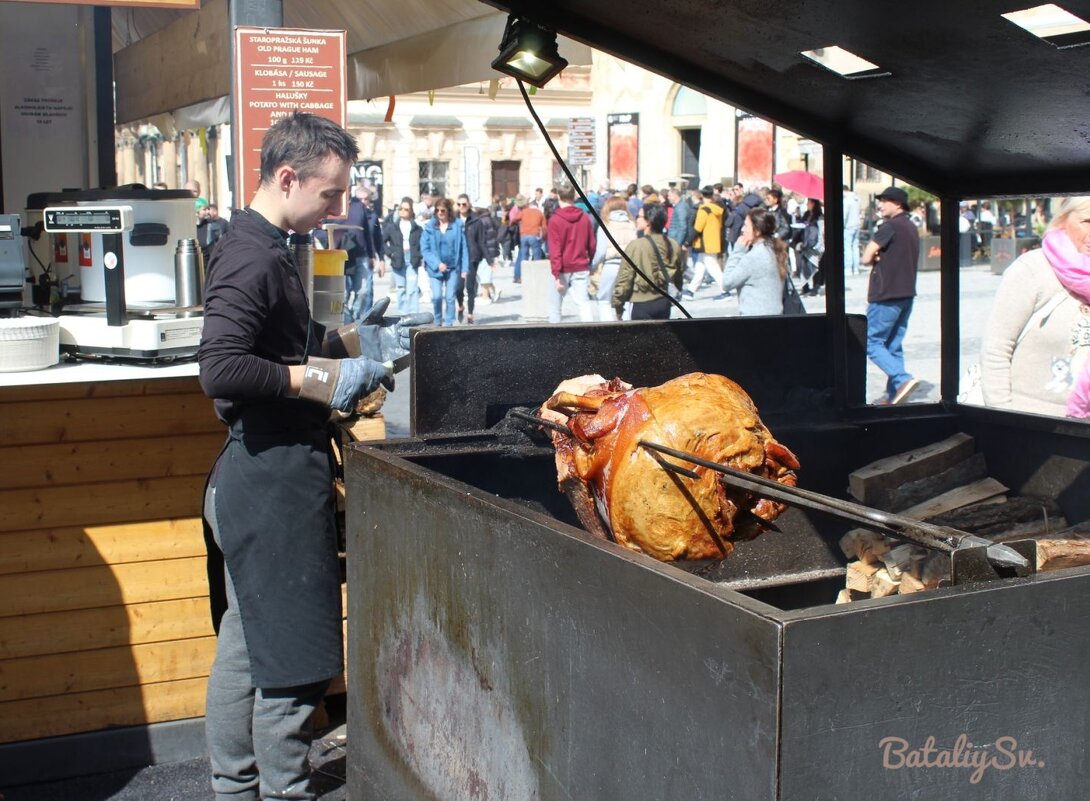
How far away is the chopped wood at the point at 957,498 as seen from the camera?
3092 millimetres

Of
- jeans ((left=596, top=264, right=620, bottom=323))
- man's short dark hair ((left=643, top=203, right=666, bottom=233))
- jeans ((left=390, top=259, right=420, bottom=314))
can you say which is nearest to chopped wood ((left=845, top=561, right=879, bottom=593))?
man's short dark hair ((left=643, top=203, right=666, bottom=233))

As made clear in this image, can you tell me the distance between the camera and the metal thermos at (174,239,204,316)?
3865 millimetres

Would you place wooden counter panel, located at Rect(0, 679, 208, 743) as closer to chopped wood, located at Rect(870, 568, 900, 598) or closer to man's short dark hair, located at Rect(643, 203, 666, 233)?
chopped wood, located at Rect(870, 568, 900, 598)

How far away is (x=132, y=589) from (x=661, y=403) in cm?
196

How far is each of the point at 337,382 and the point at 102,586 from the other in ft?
4.40

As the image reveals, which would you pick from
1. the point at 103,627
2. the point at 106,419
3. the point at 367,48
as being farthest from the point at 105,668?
the point at 367,48

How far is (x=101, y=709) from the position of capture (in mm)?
3666

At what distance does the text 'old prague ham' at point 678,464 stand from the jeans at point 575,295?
11440mm

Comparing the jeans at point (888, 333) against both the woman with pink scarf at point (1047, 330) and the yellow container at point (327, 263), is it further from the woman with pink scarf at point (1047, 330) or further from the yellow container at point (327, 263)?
the yellow container at point (327, 263)

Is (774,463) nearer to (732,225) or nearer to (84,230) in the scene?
(84,230)

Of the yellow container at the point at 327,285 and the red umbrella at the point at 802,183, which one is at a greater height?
the red umbrella at the point at 802,183

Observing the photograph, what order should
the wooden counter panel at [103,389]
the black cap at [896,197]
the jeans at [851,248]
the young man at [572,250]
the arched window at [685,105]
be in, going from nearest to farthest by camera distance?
1. the wooden counter panel at [103,389]
2. the black cap at [896,197]
3. the young man at [572,250]
4. the jeans at [851,248]
5. the arched window at [685,105]

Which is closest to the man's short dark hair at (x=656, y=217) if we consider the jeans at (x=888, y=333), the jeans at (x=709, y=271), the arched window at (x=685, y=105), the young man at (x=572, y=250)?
the jeans at (x=888, y=333)

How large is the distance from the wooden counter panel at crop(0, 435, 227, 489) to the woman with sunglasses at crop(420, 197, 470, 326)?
12.5 metres
